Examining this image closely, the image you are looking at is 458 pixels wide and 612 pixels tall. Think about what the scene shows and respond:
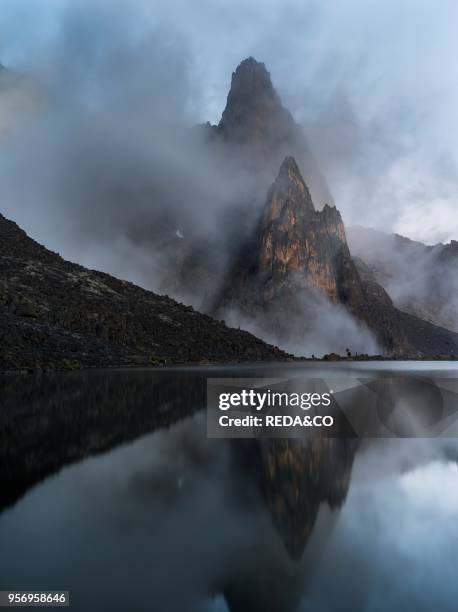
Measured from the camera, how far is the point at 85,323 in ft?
274

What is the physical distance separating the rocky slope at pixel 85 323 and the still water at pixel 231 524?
49261 mm

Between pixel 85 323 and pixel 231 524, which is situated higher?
pixel 85 323

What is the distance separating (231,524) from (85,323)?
78.7 m

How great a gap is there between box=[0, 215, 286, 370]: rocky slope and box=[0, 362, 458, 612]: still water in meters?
49.3

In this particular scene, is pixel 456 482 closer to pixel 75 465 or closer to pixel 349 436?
pixel 349 436

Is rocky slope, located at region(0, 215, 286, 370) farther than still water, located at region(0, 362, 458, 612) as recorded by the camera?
Yes

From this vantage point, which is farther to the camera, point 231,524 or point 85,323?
point 85,323

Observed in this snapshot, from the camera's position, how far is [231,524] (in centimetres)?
782

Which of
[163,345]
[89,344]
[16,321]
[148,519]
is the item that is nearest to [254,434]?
[148,519]

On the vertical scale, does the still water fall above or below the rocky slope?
below

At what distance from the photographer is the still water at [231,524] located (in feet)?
18.8

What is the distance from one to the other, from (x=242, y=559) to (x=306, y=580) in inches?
34.6

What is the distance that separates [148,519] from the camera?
8.11 metres

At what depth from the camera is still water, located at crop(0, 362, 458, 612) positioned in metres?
5.73
